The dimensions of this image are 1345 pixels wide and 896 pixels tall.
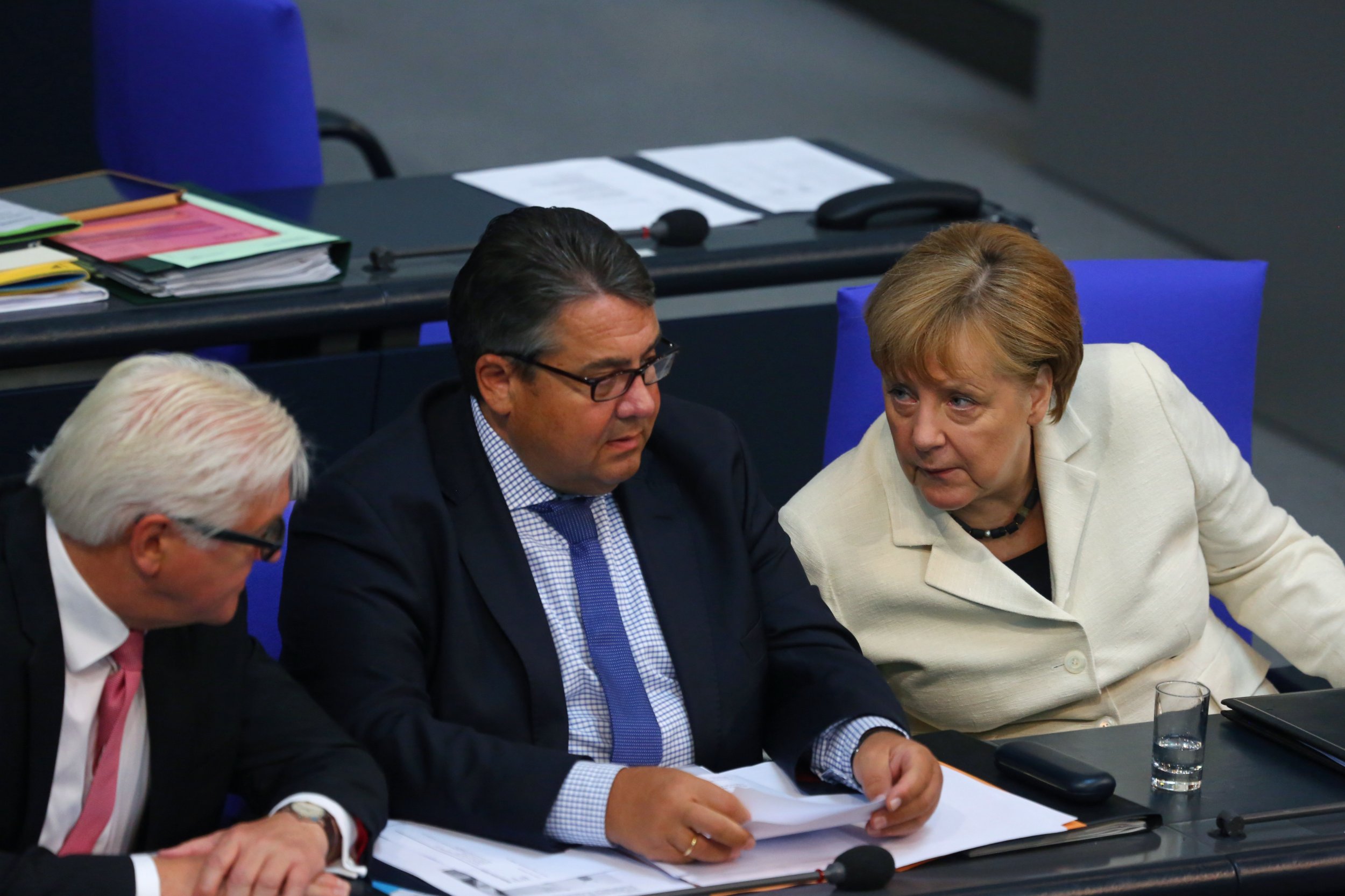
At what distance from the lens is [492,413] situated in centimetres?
197

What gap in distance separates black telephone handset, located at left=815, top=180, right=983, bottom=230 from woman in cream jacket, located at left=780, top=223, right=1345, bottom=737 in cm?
91

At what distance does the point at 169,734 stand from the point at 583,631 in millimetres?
481

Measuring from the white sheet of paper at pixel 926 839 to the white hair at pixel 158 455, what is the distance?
0.53 m

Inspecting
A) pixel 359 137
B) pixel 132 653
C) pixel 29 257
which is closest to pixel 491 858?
pixel 132 653

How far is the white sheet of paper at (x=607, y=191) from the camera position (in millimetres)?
3201

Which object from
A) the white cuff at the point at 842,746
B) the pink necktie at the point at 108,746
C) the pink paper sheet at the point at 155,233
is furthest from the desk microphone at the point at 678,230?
the pink necktie at the point at 108,746

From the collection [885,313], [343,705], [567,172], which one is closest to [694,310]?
[567,172]

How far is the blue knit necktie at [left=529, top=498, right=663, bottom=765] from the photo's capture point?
1.92 meters

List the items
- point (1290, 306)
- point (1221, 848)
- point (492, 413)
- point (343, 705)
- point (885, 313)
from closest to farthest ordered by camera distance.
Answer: point (1221, 848), point (343, 705), point (492, 413), point (885, 313), point (1290, 306)

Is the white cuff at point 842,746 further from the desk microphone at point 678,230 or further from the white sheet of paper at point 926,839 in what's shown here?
the desk microphone at point 678,230

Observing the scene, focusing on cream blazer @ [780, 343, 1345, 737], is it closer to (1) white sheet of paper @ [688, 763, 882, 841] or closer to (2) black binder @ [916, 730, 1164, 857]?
(2) black binder @ [916, 730, 1164, 857]

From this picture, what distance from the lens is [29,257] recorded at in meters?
2.72

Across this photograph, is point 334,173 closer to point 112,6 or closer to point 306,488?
point 112,6

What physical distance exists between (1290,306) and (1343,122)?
508 millimetres
